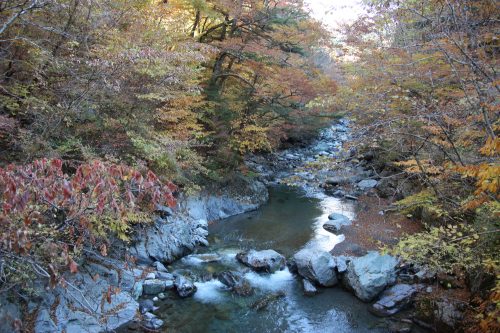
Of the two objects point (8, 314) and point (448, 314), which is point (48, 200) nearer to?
point (8, 314)

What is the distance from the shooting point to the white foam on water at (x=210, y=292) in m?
8.78

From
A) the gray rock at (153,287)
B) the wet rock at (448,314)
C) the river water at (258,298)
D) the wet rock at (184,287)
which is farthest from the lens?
the wet rock at (184,287)

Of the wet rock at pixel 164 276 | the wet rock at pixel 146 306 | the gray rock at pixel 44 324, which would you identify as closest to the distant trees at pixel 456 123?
the wet rock at pixel 146 306

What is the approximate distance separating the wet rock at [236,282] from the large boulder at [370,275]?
2687 millimetres

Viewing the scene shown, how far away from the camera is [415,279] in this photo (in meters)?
9.22

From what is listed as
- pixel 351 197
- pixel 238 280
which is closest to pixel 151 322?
pixel 238 280

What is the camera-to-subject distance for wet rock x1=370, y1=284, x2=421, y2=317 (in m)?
8.35

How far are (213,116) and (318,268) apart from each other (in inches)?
323

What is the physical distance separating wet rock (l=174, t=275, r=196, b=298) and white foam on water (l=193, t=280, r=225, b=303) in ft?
0.48

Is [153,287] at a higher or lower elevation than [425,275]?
lower

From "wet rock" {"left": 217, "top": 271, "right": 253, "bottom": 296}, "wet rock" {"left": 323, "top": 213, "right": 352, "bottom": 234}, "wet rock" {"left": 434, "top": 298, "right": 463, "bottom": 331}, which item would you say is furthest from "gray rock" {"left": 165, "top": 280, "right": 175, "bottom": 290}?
"wet rock" {"left": 323, "top": 213, "right": 352, "bottom": 234}

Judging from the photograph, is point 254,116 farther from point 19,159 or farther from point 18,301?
point 18,301

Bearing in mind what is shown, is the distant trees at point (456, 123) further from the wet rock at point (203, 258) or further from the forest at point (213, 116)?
the wet rock at point (203, 258)

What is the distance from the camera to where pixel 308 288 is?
9.35m
